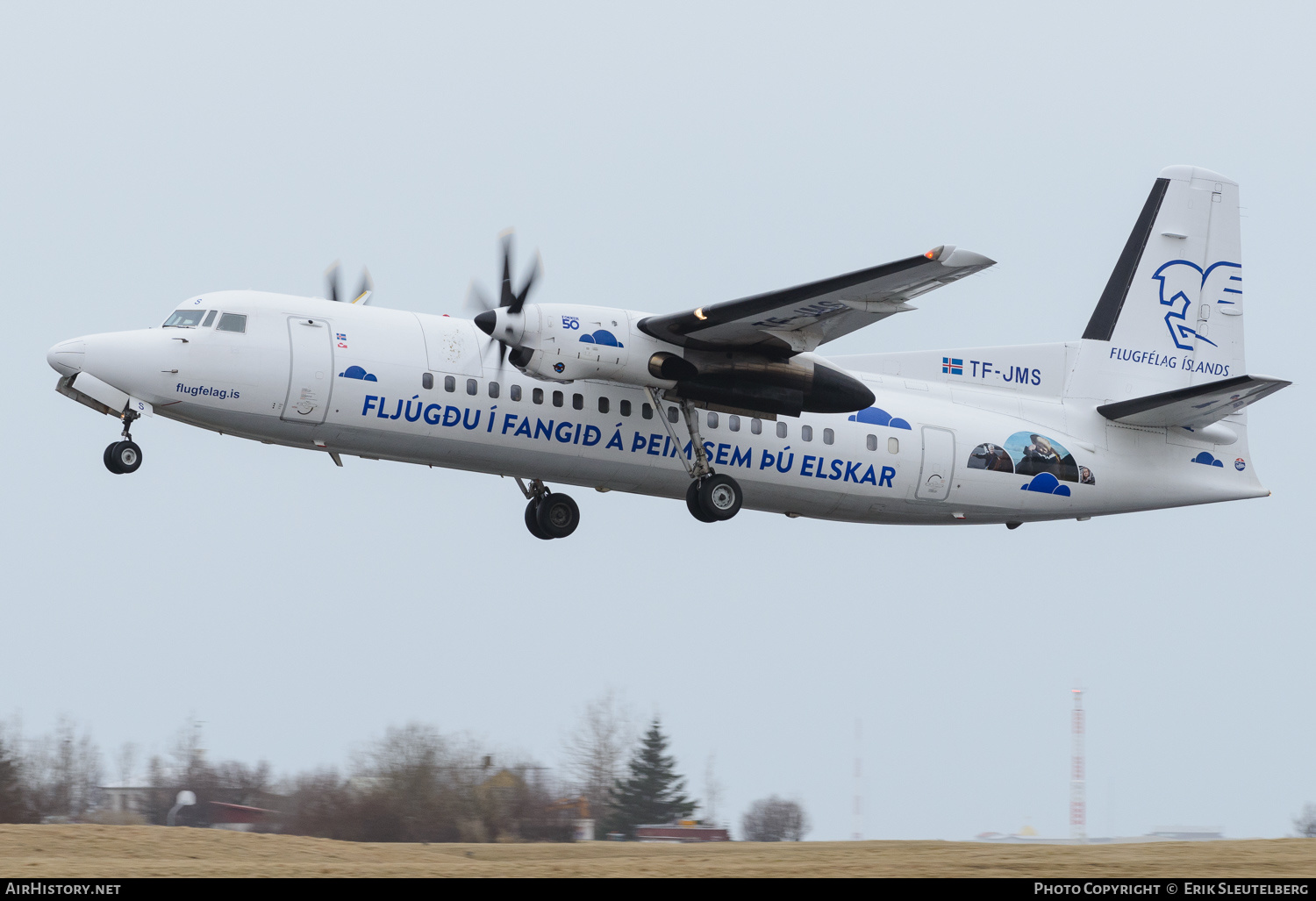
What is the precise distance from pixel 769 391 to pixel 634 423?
176cm

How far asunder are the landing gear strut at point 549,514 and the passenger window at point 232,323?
500 cm

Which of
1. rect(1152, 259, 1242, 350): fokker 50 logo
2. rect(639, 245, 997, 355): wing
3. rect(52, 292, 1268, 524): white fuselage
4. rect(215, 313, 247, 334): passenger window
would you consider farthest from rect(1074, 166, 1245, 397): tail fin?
rect(215, 313, 247, 334): passenger window

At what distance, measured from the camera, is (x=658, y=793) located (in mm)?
32656

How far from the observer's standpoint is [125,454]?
1706 centimetres

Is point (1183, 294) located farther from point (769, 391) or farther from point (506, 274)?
point (506, 274)

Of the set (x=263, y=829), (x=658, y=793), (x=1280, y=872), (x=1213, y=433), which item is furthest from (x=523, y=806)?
(x=1280, y=872)

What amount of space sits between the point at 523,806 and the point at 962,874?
13581 mm

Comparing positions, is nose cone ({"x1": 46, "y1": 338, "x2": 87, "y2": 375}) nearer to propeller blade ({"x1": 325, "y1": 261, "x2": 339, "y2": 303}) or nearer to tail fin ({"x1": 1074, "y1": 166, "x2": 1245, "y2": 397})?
propeller blade ({"x1": 325, "y1": 261, "x2": 339, "y2": 303})

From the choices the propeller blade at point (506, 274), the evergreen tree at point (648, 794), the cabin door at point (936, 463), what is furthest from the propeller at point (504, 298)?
the evergreen tree at point (648, 794)

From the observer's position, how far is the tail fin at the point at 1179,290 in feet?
75.2

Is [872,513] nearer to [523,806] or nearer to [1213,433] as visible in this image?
[1213,433]

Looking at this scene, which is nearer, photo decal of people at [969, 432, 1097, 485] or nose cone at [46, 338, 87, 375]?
nose cone at [46, 338, 87, 375]

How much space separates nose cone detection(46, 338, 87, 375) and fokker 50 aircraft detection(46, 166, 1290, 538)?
0.9 inches

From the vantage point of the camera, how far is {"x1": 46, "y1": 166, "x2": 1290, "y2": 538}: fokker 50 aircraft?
Answer: 17156mm
